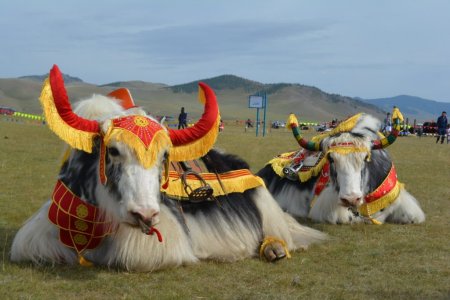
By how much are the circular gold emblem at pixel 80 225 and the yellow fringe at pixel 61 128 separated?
663 millimetres

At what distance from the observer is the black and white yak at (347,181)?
7.02 metres

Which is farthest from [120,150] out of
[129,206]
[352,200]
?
[352,200]

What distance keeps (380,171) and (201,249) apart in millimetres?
3385

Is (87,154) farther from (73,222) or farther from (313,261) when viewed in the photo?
(313,261)

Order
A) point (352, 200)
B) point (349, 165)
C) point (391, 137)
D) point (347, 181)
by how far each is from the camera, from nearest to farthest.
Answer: point (352, 200)
point (347, 181)
point (349, 165)
point (391, 137)

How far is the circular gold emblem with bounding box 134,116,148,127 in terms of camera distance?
4.45 m

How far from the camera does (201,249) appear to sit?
5.34 meters

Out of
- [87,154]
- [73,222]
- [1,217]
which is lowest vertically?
[1,217]

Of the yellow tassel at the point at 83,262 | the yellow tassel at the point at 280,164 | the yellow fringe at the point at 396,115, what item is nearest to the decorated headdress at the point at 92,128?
the yellow tassel at the point at 83,262

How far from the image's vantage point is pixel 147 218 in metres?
4.09

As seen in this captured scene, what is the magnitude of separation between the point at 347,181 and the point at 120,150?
3400mm

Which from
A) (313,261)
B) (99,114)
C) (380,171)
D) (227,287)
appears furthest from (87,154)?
(380,171)

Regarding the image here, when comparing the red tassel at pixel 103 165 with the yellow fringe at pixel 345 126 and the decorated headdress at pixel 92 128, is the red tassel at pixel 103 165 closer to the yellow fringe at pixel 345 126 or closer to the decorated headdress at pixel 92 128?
the decorated headdress at pixel 92 128

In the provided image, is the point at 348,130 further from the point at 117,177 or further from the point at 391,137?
the point at 117,177
